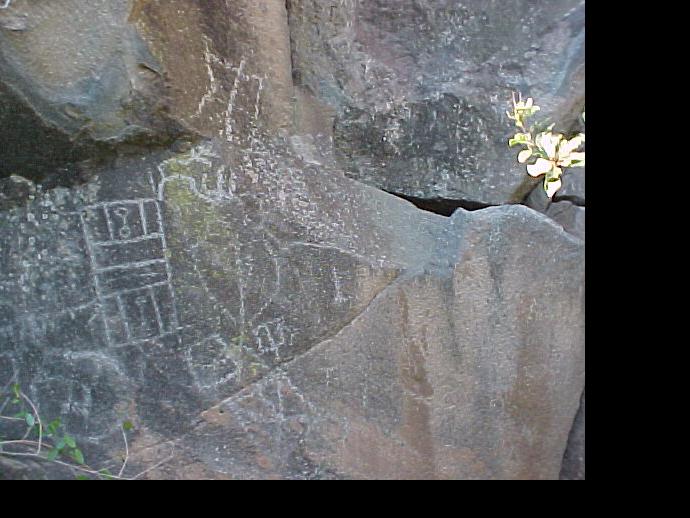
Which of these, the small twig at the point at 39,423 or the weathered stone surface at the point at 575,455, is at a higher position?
the small twig at the point at 39,423

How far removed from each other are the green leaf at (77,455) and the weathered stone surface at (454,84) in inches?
37.5

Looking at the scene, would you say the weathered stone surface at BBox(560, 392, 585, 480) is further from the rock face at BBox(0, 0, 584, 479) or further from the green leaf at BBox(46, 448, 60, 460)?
the green leaf at BBox(46, 448, 60, 460)

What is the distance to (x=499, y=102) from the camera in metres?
1.88

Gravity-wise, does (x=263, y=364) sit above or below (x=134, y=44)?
below

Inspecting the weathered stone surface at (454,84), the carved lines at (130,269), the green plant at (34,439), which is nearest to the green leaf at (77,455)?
the green plant at (34,439)

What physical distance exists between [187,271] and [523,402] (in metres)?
0.92

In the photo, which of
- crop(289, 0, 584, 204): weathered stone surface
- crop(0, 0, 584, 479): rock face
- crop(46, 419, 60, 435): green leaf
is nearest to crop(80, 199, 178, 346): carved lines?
crop(0, 0, 584, 479): rock face

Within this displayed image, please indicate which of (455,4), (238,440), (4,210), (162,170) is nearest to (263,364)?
(238,440)

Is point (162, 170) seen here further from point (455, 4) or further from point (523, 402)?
point (523, 402)

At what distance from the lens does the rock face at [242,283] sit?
1.49m

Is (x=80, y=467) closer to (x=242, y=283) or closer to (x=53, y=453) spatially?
(x=53, y=453)

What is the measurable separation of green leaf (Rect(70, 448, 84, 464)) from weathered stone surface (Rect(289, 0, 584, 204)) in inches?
37.5

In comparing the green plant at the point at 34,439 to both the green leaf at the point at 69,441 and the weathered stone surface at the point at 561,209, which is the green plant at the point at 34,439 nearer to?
the green leaf at the point at 69,441

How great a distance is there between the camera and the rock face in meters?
1.49
